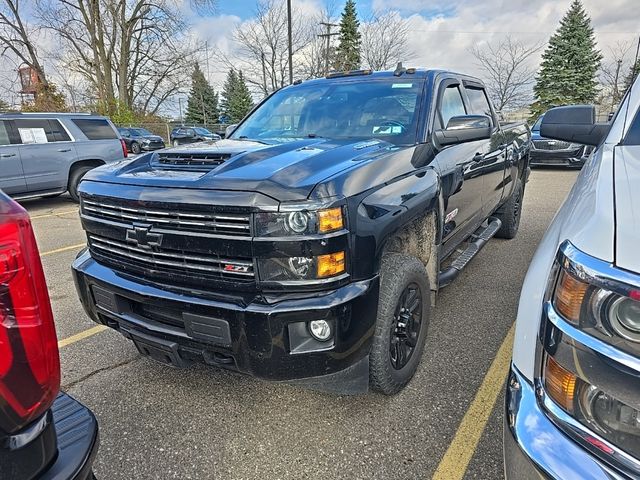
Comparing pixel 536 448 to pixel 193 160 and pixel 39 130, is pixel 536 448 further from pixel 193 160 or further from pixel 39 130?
pixel 39 130

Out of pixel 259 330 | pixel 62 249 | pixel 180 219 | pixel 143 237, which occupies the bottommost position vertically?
pixel 62 249

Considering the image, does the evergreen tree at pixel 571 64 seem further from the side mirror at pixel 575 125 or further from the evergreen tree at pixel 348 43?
the side mirror at pixel 575 125

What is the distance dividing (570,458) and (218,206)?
1.51 metres

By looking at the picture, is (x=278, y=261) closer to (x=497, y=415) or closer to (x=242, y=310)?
(x=242, y=310)

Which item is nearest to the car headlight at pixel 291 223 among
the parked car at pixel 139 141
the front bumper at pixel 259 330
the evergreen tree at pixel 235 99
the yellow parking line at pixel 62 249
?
the front bumper at pixel 259 330

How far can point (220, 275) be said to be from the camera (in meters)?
2.01

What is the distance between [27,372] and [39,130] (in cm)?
949

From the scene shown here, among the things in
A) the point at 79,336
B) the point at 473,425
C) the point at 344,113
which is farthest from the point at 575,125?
the point at 79,336

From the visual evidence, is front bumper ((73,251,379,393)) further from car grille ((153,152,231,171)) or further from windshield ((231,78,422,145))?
windshield ((231,78,422,145))

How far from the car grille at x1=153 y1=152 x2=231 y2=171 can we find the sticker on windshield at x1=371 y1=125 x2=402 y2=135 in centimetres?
118

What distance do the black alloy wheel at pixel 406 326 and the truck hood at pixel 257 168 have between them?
32.1 inches

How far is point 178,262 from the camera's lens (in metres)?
2.08

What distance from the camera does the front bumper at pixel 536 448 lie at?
1042 mm

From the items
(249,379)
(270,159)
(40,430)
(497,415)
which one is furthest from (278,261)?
(497,415)
